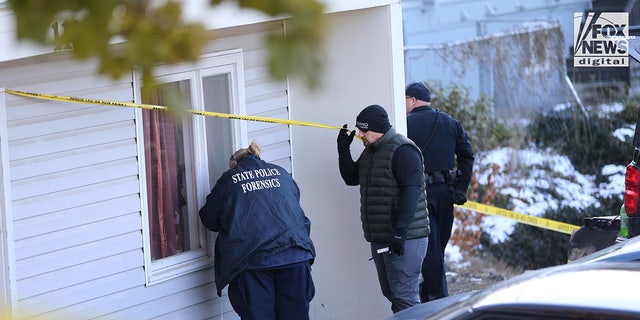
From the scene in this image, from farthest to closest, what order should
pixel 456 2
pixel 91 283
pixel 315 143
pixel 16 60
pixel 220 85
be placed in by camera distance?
pixel 456 2, pixel 315 143, pixel 220 85, pixel 91 283, pixel 16 60

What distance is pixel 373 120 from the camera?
315 inches

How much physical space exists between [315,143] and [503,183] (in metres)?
4.89

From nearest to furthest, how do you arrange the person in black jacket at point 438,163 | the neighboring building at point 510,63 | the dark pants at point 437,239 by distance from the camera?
the dark pants at point 437,239
the person in black jacket at point 438,163
the neighboring building at point 510,63

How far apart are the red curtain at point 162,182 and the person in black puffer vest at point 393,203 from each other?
1.34 meters

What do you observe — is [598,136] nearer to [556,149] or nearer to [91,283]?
[556,149]

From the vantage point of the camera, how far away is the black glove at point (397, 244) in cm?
791

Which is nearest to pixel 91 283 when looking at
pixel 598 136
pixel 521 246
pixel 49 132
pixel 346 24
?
pixel 49 132

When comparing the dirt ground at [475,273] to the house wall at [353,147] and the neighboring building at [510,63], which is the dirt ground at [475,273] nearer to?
the neighboring building at [510,63]

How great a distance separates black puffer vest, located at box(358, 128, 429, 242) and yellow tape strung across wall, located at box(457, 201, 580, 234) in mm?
4121

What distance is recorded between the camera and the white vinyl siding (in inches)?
268

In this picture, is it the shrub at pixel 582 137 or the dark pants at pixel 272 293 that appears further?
the shrub at pixel 582 137

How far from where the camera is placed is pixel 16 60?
6602mm

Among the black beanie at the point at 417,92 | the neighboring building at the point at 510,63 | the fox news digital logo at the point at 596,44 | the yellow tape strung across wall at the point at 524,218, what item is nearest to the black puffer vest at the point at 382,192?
the black beanie at the point at 417,92

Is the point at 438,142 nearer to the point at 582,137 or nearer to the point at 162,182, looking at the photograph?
the point at 162,182
